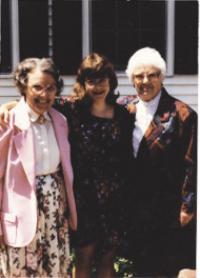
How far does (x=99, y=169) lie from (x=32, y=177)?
498mm

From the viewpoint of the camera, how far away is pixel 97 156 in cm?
346

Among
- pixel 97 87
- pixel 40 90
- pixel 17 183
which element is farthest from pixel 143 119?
pixel 17 183

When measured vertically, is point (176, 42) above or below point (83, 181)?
above

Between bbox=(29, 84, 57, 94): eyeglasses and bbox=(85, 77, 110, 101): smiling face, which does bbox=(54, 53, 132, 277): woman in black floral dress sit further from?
bbox=(29, 84, 57, 94): eyeglasses

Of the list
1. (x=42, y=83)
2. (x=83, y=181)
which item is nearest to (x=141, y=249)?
(x=83, y=181)

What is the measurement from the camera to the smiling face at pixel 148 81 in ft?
11.4

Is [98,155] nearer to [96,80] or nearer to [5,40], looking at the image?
[96,80]

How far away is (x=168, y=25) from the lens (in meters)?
7.16

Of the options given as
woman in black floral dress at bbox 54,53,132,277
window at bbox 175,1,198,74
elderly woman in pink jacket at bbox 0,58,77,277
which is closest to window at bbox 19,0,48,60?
window at bbox 175,1,198,74

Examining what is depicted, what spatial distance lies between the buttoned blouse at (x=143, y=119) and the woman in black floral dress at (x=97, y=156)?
5 centimetres

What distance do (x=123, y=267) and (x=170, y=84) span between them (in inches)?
128

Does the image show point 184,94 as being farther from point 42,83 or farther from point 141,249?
point 42,83

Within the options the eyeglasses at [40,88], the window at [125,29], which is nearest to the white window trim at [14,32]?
the window at [125,29]

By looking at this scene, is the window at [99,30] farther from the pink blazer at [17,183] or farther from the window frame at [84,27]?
the pink blazer at [17,183]
